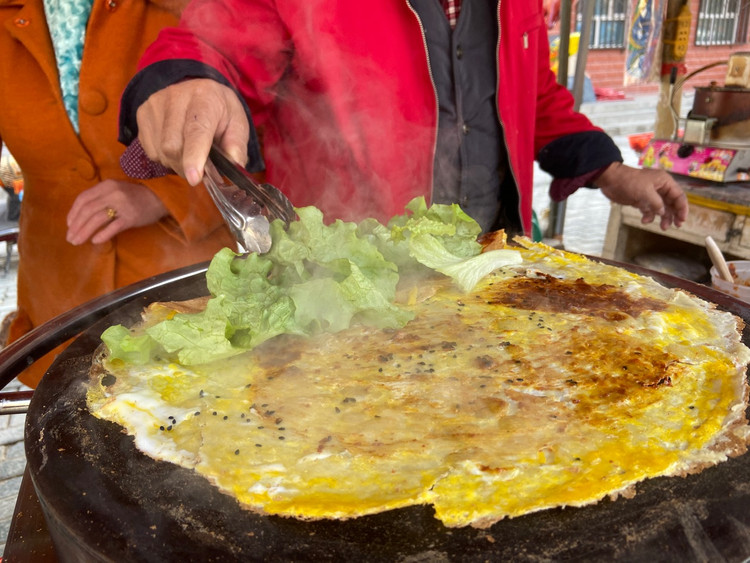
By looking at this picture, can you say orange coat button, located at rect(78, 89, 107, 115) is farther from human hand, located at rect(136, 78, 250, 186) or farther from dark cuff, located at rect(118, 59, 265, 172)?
human hand, located at rect(136, 78, 250, 186)

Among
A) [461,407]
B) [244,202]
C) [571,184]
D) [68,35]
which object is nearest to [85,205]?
[68,35]

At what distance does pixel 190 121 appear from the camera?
184 centimetres

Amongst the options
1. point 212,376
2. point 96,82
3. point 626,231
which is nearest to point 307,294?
point 212,376

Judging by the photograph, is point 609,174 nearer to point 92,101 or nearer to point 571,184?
point 571,184

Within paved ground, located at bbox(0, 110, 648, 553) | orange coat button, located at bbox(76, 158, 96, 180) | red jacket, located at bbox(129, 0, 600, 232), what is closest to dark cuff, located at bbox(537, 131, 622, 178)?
red jacket, located at bbox(129, 0, 600, 232)

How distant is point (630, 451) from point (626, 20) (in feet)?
66.3

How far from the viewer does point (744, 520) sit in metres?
1.01

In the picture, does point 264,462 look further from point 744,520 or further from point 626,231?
point 626,231

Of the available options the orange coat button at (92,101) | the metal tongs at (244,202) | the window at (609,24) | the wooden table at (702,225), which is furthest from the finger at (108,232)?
the window at (609,24)

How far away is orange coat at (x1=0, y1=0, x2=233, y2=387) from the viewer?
2.54 metres

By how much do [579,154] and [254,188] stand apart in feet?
6.40

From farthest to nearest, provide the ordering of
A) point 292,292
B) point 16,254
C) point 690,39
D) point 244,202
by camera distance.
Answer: point 690,39, point 16,254, point 244,202, point 292,292

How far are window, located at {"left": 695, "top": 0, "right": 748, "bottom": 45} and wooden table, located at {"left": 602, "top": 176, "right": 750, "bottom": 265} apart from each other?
17513 millimetres

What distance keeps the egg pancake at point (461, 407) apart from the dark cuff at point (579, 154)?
1265 mm
